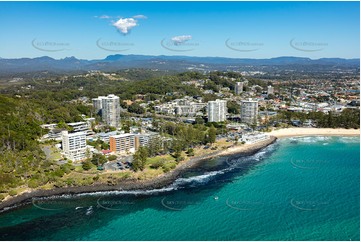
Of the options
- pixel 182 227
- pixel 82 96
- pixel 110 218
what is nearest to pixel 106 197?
pixel 110 218

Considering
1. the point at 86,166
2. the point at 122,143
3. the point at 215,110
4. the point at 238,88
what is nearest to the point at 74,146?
the point at 122,143

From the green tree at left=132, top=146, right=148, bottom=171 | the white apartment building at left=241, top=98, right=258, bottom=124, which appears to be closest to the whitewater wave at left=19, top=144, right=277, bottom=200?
the green tree at left=132, top=146, right=148, bottom=171

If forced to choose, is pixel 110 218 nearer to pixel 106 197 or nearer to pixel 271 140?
pixel 106 197

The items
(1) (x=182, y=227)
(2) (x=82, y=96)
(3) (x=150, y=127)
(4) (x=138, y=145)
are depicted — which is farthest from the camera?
(2) (x=82, y=96)

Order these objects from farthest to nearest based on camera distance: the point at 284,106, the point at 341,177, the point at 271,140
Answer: the point at 284,106
the point at 271,140
the point at 341,177

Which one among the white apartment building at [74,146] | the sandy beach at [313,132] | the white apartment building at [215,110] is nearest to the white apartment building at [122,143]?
the white apartment building at [74,146]

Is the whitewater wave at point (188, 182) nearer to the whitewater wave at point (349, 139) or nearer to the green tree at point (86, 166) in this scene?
the green tree at point (86, 166)

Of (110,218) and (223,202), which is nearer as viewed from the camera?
(110,218)

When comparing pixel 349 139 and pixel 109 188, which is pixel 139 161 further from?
pixel 349 139
